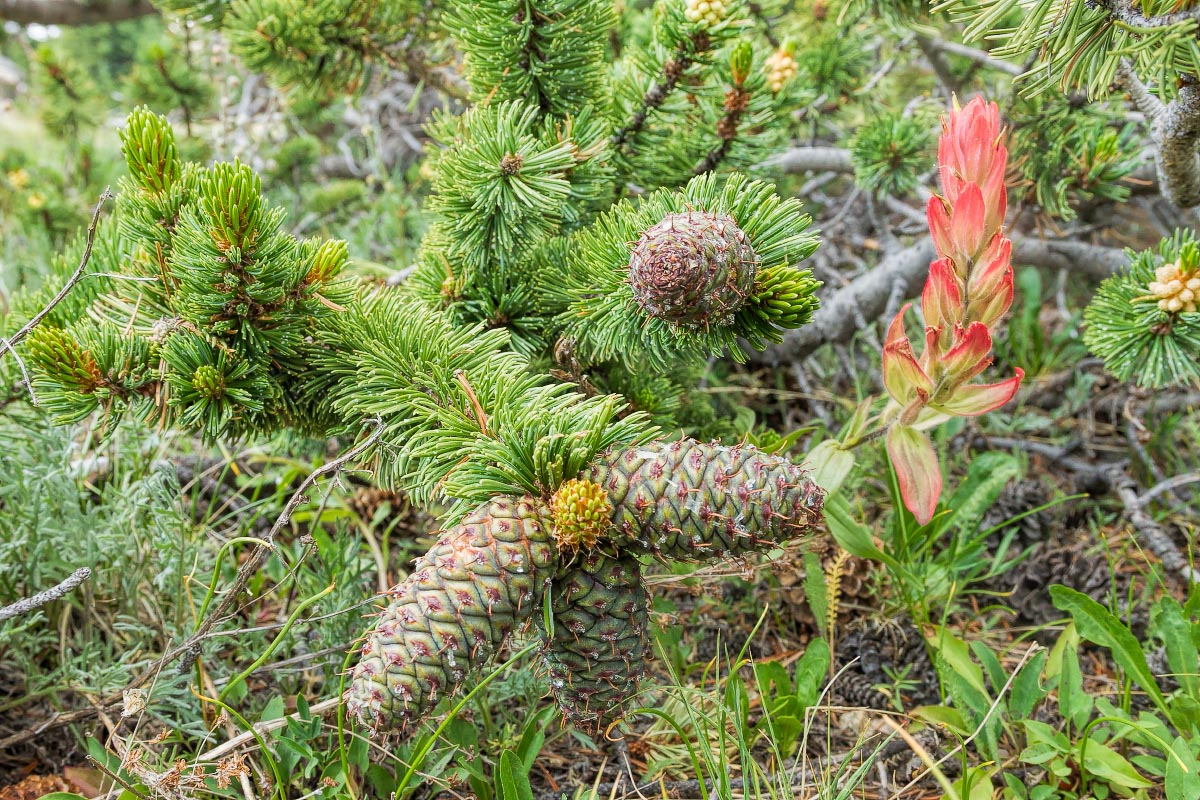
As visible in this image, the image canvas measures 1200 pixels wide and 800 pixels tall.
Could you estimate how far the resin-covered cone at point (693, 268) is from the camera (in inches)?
41.1

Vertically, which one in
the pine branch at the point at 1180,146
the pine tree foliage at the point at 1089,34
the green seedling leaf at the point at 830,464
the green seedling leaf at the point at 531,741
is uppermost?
the pine tree foliage at the point at 1089,34

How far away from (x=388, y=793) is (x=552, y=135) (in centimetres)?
115

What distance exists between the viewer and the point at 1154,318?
150 cm

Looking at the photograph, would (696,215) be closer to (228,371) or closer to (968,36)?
(968,36)

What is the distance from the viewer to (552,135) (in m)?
1.40

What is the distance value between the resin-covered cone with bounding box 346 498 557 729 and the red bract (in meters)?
0.60

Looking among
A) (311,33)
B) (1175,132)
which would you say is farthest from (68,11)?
(1175,132)

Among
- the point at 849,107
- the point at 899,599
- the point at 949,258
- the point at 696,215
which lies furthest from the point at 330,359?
the point at 849,107

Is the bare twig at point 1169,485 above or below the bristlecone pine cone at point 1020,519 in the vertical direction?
above

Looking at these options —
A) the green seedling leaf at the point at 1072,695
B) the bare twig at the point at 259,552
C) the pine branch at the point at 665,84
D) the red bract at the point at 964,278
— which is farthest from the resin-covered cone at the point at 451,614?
the green seedling leaf at the point at 1072,695

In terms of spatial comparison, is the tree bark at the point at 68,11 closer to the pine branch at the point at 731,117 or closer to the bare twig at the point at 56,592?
the pine branch at the point at 731,117

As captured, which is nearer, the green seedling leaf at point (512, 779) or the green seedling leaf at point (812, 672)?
the green seedling leaf at point (512, 779)

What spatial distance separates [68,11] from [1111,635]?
413 cm

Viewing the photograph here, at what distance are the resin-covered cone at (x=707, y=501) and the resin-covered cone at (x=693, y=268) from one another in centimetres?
19
